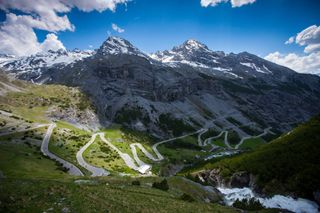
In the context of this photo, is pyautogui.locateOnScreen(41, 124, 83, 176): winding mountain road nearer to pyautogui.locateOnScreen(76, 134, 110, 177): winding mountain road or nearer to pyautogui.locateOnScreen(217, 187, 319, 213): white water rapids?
pyautogui.locateOnScreen(76, 134, 110, 177): winding mountain road

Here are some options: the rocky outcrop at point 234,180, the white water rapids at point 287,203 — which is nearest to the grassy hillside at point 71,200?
the white water rapids at point 287,203

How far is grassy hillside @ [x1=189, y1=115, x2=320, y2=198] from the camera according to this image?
58.9 m

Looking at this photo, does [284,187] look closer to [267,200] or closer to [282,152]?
[267,200]

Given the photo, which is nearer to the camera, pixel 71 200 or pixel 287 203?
pixel 71 200

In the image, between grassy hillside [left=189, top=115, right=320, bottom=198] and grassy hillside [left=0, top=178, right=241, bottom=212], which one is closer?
grassy hillside [left=0, top=178, right=241, bottom=212]

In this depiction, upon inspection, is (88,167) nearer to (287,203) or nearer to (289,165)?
(289,165)

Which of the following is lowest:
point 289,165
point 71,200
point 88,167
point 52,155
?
point 88,167

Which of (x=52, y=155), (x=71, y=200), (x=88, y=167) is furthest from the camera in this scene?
(x=52, y=155)

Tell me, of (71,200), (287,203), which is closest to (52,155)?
(71,200)

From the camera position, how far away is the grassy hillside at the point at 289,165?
58.9 metres

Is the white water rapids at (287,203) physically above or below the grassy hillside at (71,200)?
below

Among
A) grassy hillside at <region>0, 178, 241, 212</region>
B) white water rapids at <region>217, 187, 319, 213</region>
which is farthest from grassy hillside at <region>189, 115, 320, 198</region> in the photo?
grassy hillside at <region>0, 178, 241, 212</region>

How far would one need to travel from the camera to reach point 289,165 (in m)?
67.3

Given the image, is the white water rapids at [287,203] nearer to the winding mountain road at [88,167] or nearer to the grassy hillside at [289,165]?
the grassy hillside at [289,165]
